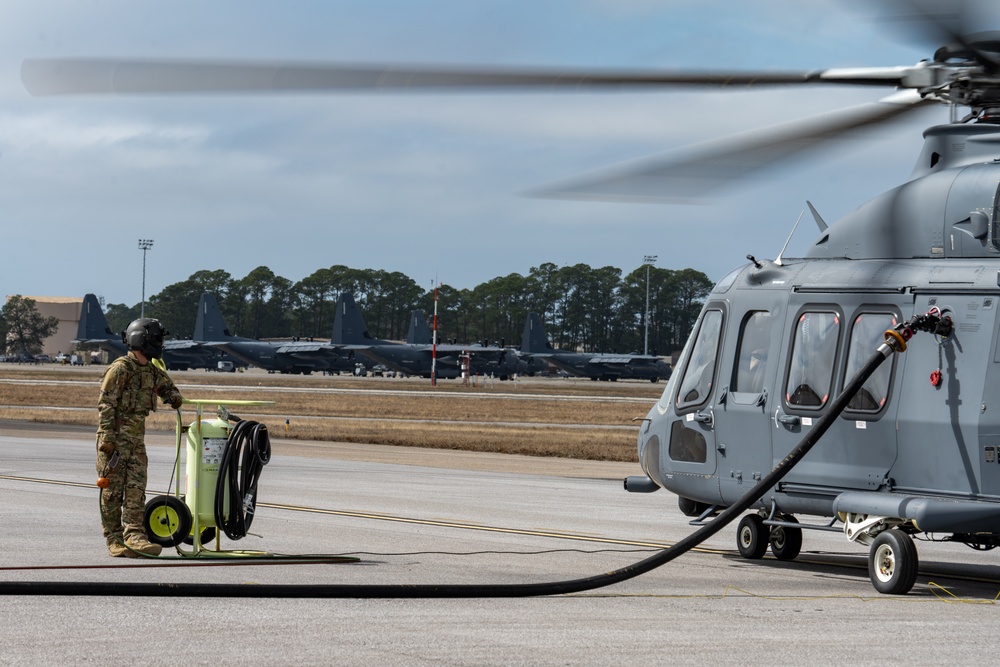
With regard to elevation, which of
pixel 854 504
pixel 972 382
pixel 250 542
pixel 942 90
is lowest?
pixel 250 542

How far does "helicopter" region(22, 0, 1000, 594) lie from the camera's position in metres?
8.62

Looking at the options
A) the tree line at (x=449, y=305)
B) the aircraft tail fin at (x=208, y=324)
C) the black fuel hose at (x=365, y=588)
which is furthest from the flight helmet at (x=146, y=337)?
the tree line at (x=449, y=305)

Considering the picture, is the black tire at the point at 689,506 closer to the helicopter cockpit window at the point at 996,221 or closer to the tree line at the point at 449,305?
the helicopter cockpit window at the point at 996,221

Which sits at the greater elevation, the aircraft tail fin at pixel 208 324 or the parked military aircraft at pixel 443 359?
the aircraft tail fin at pixel 208 324

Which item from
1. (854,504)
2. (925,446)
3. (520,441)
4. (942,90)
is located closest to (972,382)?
(925,446)

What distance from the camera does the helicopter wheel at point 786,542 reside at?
11750 mm

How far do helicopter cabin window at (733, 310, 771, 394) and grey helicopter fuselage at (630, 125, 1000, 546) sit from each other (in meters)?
0.01

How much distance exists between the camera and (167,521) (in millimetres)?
10359

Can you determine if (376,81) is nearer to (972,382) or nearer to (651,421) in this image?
(972,382)

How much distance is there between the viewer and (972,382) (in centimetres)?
972

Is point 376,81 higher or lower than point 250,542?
higher

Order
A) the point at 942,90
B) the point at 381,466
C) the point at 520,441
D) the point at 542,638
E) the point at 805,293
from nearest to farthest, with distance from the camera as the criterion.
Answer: the point at 542,638, the point at 942,90, the point at 805,293, the point at 381,466, the point at 520,441

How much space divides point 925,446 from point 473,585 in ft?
12.7

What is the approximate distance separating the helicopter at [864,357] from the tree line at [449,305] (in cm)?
13263
